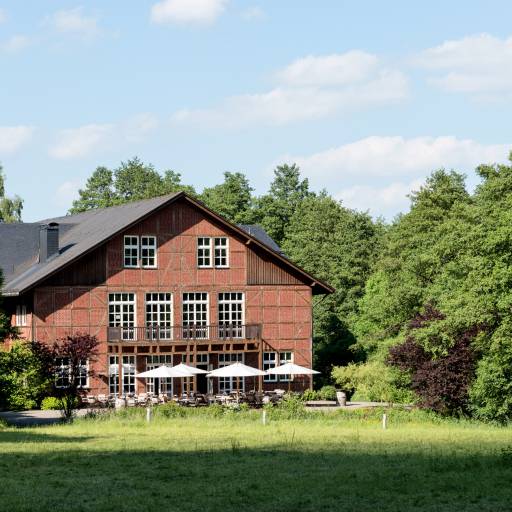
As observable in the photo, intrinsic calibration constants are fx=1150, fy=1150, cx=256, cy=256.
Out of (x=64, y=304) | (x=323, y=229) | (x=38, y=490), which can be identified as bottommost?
(x=38, y=490)

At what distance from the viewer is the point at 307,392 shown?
54531 mm

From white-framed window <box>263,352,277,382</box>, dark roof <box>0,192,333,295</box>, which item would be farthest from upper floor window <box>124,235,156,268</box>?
white-framed window <box>263,352,277,382</box>

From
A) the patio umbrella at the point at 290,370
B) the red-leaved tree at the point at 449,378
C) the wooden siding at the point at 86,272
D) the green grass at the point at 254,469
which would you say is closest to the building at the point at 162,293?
the wooden siding at the point at 86,272

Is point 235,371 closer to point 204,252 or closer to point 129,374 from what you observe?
point 129,374

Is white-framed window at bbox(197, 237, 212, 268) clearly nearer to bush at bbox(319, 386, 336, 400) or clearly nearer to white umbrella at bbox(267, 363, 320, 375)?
white umbrella at bbox(267, 363, 320, 375)

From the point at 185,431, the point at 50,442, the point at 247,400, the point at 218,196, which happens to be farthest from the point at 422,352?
the point at 218,196

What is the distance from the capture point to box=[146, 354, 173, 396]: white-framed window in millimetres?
53156

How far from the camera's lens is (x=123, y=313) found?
53.1 metres

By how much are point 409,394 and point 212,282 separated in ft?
35.6

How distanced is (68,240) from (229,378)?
10.6 metres

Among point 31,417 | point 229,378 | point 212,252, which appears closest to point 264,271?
point 212,252

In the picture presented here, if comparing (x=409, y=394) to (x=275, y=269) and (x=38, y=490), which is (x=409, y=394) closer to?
(x=275, y=269)

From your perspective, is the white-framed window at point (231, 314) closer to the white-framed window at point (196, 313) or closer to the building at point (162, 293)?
the building at point (162, 293)

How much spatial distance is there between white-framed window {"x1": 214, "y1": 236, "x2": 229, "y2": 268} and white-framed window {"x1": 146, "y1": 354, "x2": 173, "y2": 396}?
5.13 metres
